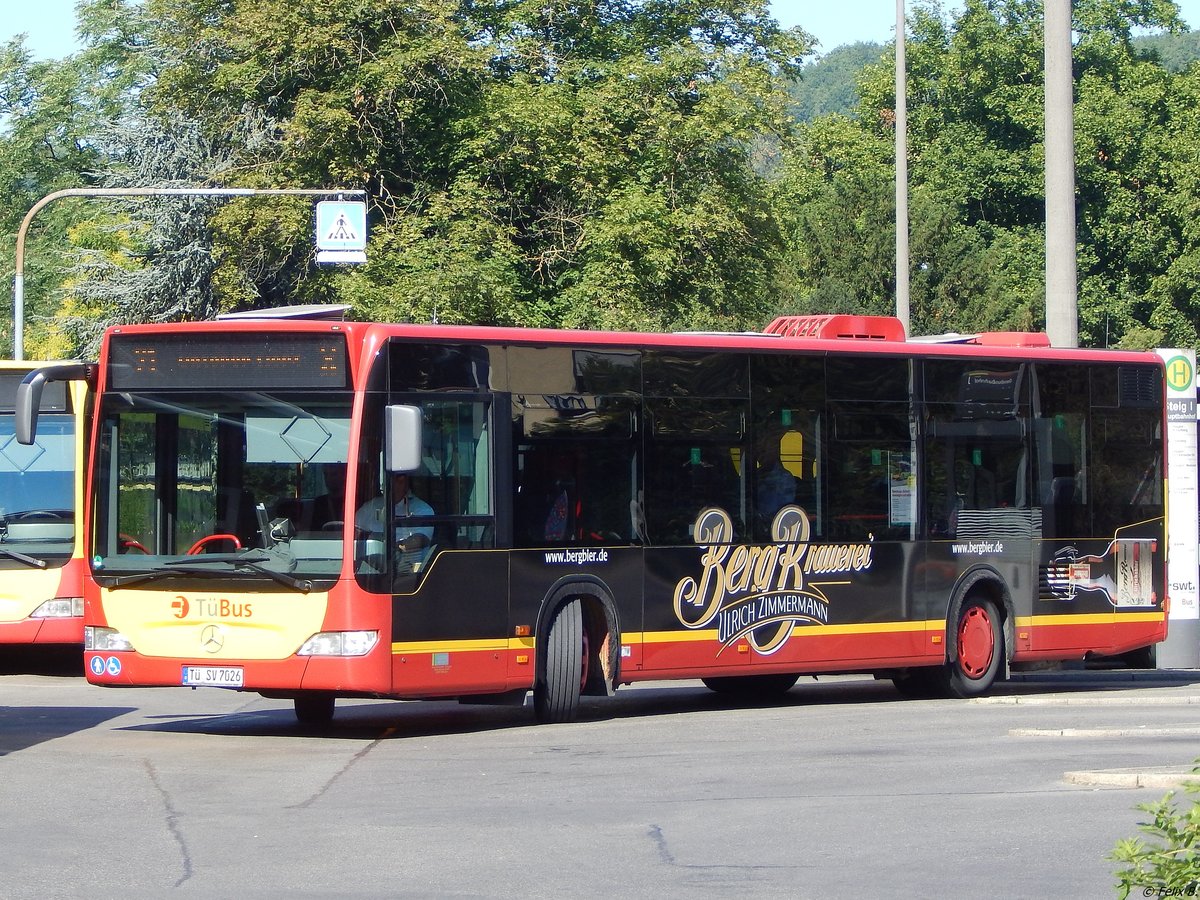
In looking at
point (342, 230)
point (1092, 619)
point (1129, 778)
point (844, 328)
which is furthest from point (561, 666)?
point (342, 230)

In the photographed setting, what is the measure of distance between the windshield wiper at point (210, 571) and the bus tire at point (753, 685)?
5.16m

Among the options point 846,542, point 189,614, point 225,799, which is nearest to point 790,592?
point 846,542

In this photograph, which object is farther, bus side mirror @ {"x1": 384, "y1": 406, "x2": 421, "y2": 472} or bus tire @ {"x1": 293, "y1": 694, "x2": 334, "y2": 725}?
bus tire @ {"x1": 293, "y1": 694, "x2": 334, "y2": 725}

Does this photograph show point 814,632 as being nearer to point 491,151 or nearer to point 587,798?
point 587,798

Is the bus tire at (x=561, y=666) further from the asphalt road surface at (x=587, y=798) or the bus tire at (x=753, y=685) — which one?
the bus tire at (x=753, y=685)

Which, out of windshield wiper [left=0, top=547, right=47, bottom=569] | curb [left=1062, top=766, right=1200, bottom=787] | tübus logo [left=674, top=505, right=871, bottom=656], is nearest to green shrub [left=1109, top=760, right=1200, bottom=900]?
curb [left=1062, top=766, right=1200, bottom=787]

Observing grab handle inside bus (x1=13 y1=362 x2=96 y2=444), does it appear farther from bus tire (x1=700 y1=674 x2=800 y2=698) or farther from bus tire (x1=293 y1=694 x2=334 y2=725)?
bus tire (x1=700 y1=674 x2=800 y2=698)

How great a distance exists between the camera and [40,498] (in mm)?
17781

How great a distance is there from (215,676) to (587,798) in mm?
3503

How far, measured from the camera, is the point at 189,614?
42.0 ft

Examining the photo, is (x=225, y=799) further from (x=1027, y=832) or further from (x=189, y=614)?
(x=1027, y=832)

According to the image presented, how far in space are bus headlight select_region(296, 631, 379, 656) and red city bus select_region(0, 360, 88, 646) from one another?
5732mm

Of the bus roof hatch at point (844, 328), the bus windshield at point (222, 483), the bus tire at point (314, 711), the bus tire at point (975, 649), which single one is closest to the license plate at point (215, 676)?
the bus windshield at point (222, 483)

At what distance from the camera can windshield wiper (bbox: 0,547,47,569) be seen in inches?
690
